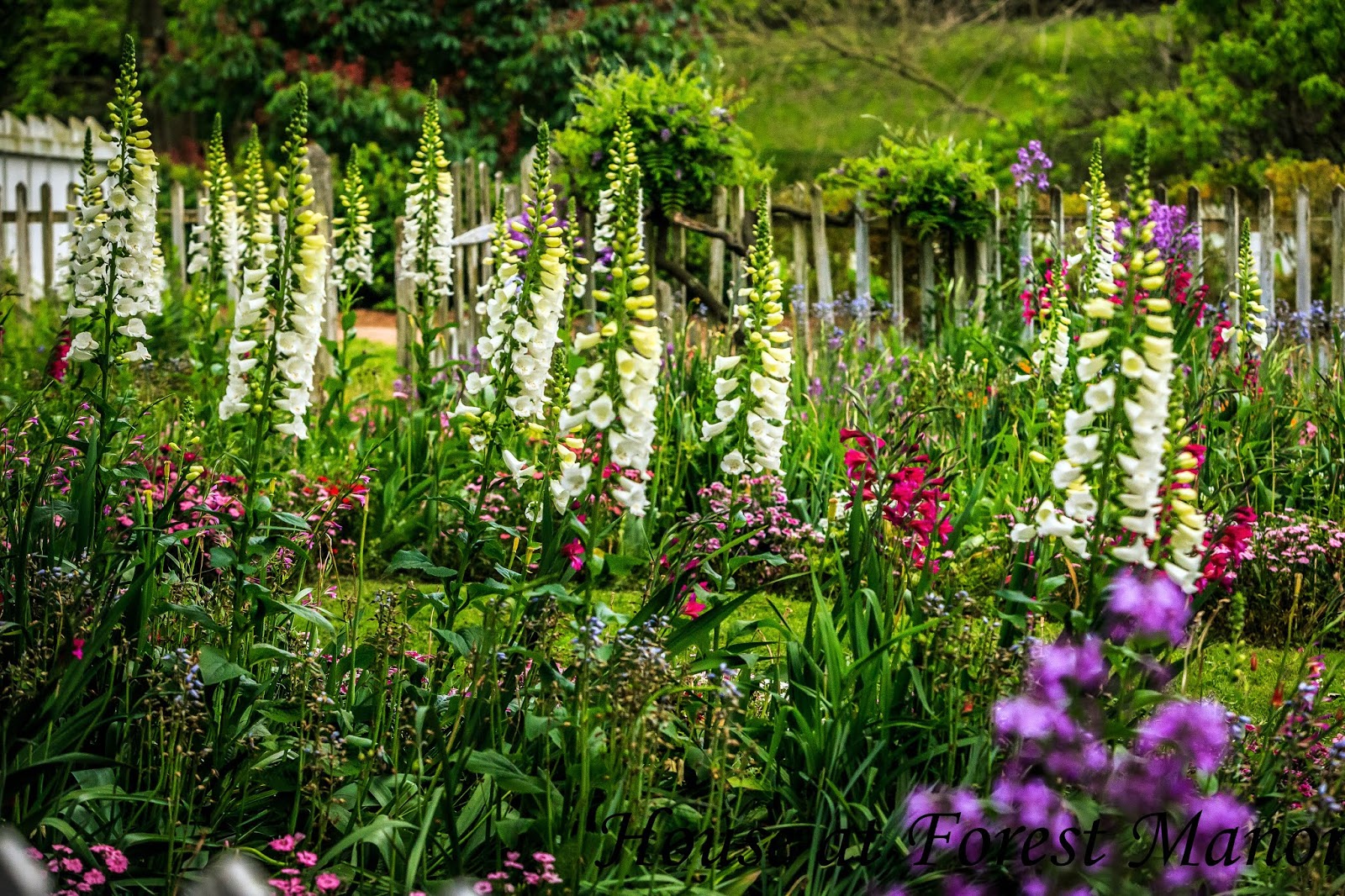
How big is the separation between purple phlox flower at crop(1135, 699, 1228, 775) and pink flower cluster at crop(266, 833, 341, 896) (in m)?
1.33

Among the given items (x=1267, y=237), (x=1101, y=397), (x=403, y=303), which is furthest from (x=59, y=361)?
(x=1267, y=237)

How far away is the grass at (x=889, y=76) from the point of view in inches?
674

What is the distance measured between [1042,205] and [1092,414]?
1026 cm

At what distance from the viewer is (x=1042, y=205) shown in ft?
39.7

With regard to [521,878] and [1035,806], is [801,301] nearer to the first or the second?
[521,878]

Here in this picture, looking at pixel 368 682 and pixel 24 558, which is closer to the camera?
pixel 24 558

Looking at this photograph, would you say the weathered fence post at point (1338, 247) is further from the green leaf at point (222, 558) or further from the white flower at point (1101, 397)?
the green leaf at point (222, 558)

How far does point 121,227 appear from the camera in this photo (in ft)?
11.0

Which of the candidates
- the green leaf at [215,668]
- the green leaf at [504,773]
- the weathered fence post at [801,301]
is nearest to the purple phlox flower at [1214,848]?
the green leaf at [504,773]

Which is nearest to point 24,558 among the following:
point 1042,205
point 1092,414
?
point 1092,414

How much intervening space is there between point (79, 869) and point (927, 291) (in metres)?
6.13

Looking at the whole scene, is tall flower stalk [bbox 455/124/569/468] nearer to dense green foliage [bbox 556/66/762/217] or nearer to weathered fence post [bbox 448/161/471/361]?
weathered fence post [bbox 448/161/471/361]

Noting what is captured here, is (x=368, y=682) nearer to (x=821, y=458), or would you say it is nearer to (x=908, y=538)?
(x=908, y=538)

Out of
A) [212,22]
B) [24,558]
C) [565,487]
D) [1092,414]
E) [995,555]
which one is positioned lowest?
[995,555]
